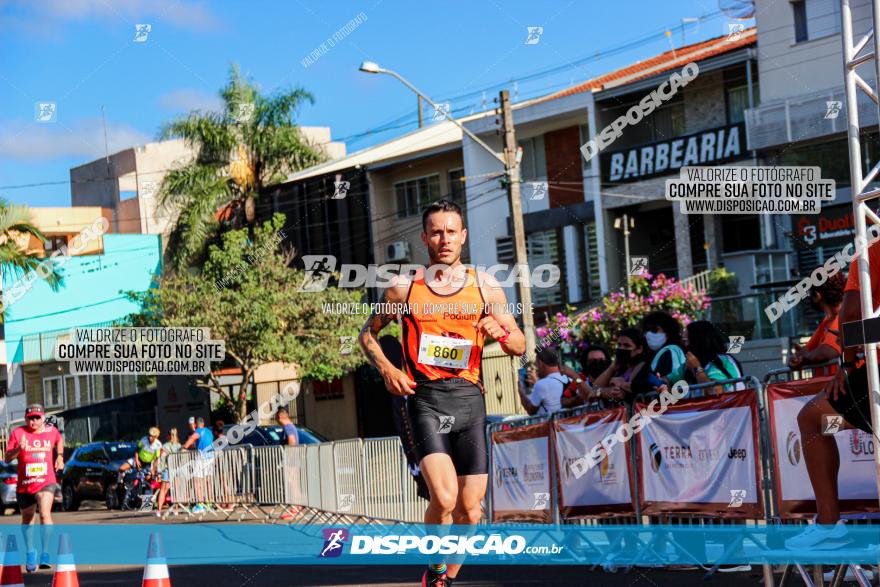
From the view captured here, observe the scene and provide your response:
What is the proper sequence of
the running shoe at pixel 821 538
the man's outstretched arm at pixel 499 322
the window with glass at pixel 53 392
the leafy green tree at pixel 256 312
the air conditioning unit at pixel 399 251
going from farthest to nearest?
the window with glass at pixel 53 392, the air conditioning unit at pixel 399 251, the leafy green tree at pixel 256 312, the man's outstretched arm at pixel 499 322, the running shoe at pixel 821 538

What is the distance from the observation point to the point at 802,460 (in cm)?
828

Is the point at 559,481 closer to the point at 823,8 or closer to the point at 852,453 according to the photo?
the point at 852,453

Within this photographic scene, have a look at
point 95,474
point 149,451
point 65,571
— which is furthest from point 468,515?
point 95,474

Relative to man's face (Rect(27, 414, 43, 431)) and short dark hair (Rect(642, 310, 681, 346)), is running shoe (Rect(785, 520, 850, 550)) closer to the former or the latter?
short dark hair (Rect(642, 310, 681, 346))

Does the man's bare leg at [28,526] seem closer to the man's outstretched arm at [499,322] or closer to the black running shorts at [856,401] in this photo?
the man's outstretched arm at [499,322]

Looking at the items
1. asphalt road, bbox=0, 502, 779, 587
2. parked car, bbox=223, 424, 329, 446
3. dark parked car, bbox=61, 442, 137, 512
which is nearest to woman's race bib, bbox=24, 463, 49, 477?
asphalt road, bbox=0, 502, 779, 587

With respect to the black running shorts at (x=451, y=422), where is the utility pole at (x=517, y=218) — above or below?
above

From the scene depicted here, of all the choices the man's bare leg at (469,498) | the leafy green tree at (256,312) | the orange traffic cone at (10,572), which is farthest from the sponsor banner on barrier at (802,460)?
the leafy green tree at (256,312)

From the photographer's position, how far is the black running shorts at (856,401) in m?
6.90

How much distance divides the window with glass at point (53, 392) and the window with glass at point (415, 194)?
19.0 metres

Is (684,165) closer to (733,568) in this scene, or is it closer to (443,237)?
(733,568)

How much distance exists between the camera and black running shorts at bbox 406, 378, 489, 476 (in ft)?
22.8

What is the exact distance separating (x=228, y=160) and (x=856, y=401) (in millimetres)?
36446

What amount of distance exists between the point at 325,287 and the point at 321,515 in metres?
18.9
